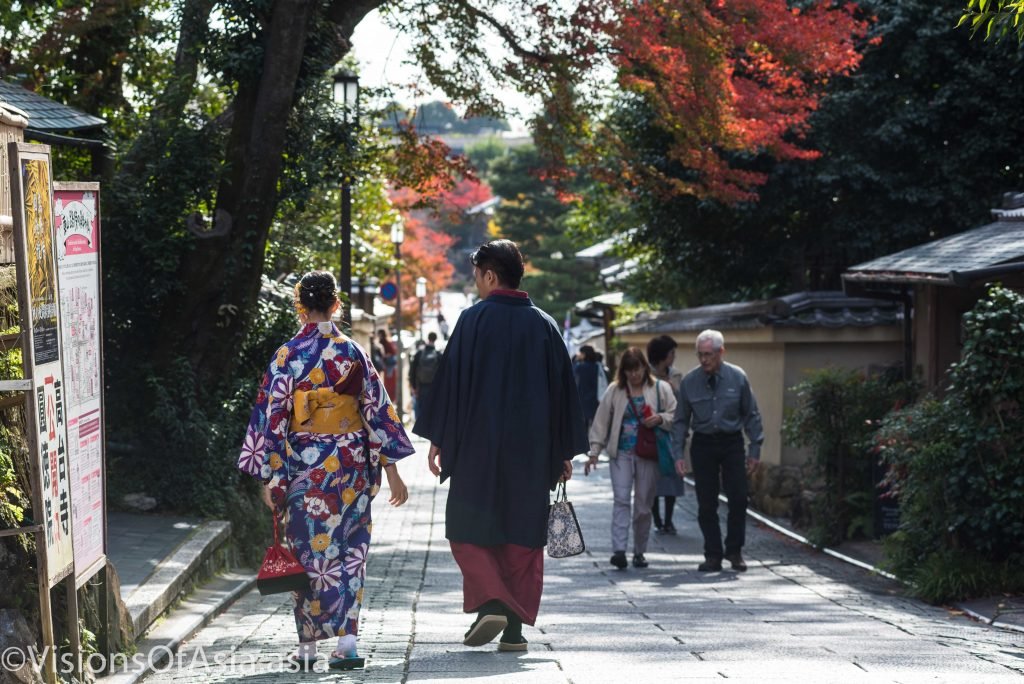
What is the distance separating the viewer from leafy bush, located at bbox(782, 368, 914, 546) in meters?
12.7

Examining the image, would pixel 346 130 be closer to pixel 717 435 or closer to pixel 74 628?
pixel 717 435

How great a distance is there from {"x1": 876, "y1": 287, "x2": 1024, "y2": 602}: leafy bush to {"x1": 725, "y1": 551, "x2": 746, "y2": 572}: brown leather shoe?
1.74m

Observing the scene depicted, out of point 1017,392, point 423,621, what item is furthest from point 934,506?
point 423,621

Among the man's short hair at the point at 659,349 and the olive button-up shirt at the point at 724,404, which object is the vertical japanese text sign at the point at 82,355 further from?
the man's short hair at the point at 659,349

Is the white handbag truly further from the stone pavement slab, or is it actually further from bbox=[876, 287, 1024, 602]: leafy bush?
bbox=[876, 287, 1024, 602]: leafy bush

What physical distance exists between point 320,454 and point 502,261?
1380mm

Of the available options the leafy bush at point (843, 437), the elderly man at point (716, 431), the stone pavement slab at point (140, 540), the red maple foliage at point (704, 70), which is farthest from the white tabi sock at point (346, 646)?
the red maple foliage at point (704, 70)

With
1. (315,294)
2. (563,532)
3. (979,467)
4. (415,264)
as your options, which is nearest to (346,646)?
(563,532)

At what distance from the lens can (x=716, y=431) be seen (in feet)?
36.1

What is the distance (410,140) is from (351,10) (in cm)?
416

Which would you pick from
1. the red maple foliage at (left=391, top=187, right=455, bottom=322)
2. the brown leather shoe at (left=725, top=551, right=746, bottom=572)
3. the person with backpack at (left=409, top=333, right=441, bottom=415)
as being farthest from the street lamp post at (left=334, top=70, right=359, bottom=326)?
the red maple foliage at (left=391, top=187, right=455, bottom=322)

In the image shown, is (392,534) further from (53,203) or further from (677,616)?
(53,203)

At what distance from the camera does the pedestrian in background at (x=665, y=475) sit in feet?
40.3

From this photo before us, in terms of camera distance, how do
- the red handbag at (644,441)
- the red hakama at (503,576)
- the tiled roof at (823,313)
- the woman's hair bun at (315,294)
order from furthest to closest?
the tiled roof at (823,313) → the red handbag at (644,441) → the red hakama at (503,576) → the woman's hair bun at (315,294)
